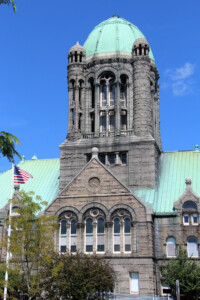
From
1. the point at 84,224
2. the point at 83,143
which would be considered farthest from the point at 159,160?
the point at 84,224

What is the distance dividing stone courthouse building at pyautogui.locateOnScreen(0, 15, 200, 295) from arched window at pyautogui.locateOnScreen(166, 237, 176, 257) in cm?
8

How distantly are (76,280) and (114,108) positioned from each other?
1955cm

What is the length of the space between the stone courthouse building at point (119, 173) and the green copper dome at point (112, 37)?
0.34ft

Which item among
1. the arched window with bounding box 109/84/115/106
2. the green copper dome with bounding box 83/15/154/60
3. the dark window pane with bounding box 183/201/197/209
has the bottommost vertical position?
the dark window pane with bounding box 183/201/197/209

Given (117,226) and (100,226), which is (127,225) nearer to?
(117,226)

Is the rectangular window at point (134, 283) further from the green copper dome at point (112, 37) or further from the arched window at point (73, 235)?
the green copper dome at point (112, 37)

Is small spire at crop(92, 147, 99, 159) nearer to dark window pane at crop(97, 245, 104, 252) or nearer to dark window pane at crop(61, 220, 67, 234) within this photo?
dark window pane at crop(61, 220, 67, 234)

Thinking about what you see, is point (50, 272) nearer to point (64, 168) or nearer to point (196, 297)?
point (196, 297)

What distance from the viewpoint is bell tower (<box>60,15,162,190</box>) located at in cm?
4225

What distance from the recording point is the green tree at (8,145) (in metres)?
14.9

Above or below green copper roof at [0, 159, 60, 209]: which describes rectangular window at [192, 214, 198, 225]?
below

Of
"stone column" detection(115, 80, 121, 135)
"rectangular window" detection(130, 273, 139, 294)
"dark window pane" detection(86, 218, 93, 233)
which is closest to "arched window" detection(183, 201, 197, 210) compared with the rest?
"rectangular window" detection(130, 273, 139, 294)

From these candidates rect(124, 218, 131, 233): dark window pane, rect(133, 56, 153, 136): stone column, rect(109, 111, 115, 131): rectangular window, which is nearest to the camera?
rect(124, 218, 131, 233): dark window pane

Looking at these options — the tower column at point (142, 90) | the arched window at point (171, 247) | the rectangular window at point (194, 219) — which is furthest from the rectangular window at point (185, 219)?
the tower column at point (142, 90)
